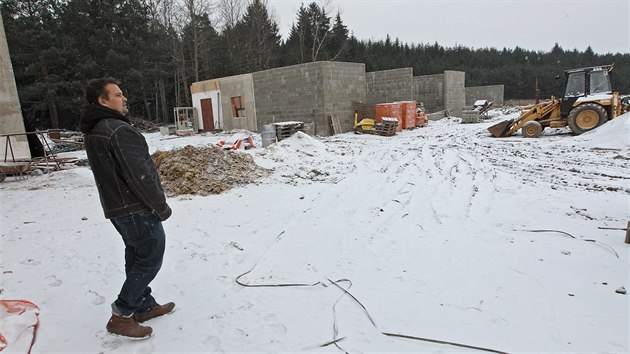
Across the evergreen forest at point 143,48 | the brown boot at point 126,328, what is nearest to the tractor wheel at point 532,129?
the evergreen forest at point 143,48

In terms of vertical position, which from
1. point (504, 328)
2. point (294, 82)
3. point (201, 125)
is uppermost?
point (294, 82)

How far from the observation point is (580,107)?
39.2 ft

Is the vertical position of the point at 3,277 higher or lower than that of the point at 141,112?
lower

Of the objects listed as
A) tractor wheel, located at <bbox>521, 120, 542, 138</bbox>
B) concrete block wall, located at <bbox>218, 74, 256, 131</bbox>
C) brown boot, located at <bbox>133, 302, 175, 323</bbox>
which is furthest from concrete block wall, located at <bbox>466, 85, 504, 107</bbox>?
brown boot, located at <bbox>133, 302, 175, 323</bbox>

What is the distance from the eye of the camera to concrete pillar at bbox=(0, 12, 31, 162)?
10125 millimetres

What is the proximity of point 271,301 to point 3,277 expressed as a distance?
106 inches

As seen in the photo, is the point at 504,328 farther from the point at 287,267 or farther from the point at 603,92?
the point at 603,92

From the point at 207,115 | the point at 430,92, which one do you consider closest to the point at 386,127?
the point at 430,92

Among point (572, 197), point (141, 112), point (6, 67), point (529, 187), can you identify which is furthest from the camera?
point (141, 112)

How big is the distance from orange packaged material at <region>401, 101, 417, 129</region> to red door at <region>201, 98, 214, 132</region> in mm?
12202

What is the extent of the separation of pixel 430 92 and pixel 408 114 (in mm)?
8028

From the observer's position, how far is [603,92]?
40.2 feet

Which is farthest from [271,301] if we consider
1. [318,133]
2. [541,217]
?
[318,133]

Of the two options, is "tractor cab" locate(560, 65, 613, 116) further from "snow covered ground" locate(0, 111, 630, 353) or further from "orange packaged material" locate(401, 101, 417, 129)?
"orange packaged material" locate(401, 101, 417, 129)
